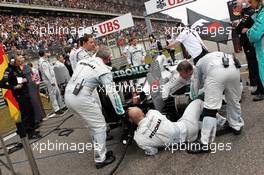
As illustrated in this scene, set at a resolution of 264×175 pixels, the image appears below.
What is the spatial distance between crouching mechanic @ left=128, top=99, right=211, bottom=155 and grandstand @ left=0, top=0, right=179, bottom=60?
8533 mm

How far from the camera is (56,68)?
1114 centimetres

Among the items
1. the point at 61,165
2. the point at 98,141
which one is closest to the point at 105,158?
the point at 98,141

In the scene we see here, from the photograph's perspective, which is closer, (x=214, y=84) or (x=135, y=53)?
(x=214, y=84)

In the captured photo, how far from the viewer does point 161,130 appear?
4.61 metres

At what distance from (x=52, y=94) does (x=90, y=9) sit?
111 ft

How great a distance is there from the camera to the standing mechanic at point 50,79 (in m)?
9.48
